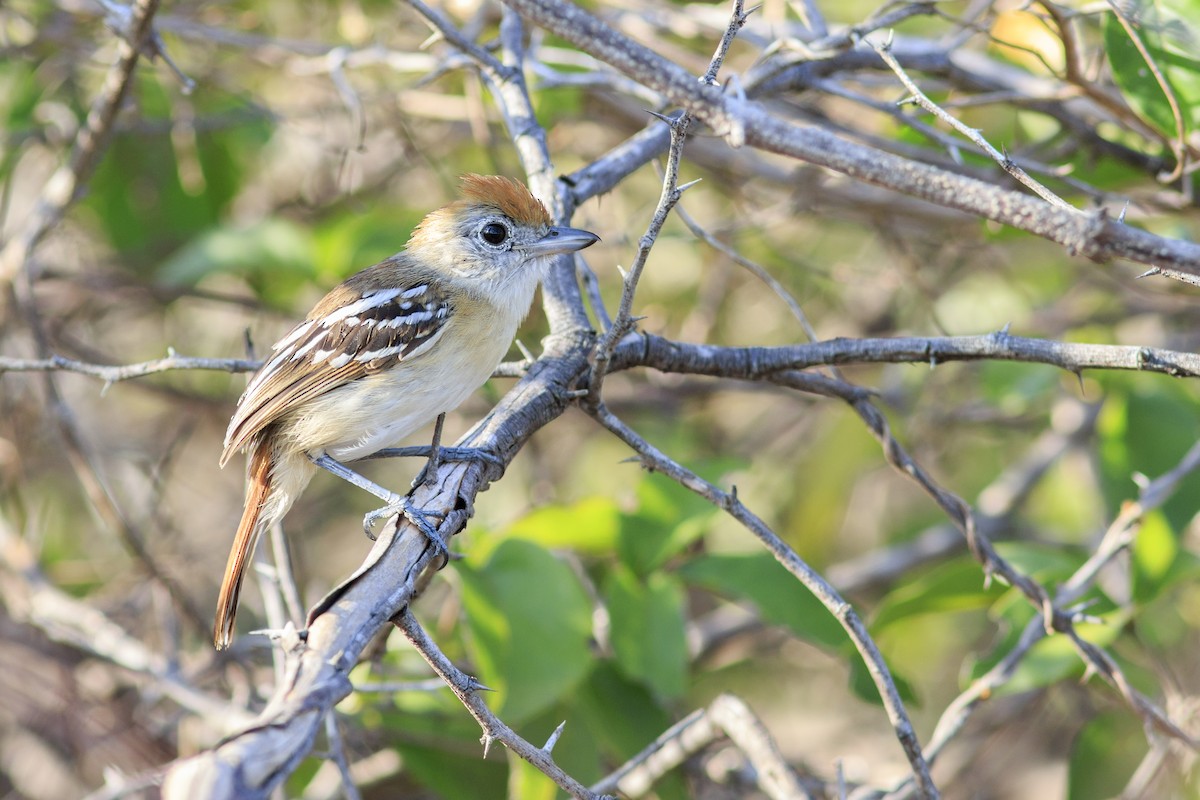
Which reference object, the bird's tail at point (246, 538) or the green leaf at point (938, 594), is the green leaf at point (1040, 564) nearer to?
the green leaf at point (938, 594)

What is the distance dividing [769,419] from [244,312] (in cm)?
284

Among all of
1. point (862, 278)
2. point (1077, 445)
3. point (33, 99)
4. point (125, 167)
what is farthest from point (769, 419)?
point (33, 99)

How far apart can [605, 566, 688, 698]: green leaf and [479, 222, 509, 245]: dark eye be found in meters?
1.16

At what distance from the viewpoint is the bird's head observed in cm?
336

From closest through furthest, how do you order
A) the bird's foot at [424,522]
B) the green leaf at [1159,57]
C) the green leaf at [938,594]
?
the bird's foot at [424,522]
the green leaf at [1159,57]
the green leaf at [938,594]

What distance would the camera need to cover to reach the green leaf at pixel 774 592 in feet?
11.0

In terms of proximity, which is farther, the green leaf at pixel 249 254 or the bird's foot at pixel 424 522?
the green leaf at pixel 249 254

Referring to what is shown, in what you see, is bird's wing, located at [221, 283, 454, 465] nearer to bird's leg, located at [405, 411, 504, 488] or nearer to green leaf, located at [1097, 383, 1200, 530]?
bird's leg, located at [405, 411, 504, 488]

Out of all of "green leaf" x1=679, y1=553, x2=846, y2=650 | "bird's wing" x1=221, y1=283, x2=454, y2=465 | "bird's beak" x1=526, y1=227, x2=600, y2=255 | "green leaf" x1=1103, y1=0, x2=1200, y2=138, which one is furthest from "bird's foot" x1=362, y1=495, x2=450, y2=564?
"green leaf" x1=1103, y1=0, x2=1200, y2=138

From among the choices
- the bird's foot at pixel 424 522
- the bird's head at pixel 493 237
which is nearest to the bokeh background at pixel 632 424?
the bird's head at pixel 493 237

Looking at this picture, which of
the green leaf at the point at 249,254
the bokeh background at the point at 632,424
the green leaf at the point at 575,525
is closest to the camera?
the bokeh background at the point at 632,424

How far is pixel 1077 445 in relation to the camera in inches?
193

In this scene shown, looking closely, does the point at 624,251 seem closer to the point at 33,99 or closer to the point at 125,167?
the point at 125,167

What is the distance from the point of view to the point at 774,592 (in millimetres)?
3393
